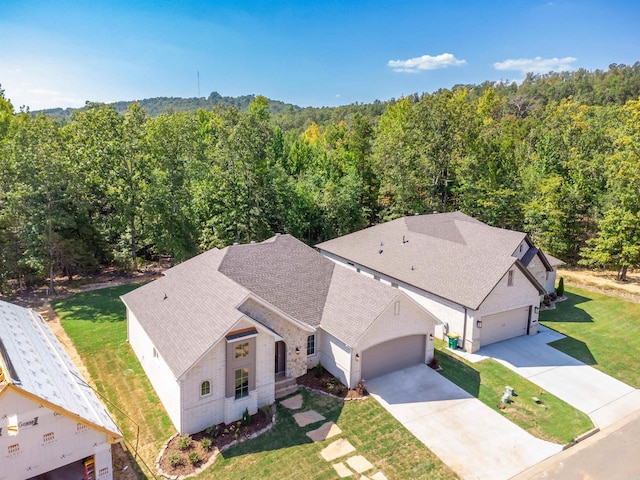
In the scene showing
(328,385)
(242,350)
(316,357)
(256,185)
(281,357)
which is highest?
(256,185)

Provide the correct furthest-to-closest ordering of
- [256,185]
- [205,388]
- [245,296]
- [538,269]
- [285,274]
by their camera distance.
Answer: [256,185] → [538,269] → [285,274] → [245,296] → [205,388]

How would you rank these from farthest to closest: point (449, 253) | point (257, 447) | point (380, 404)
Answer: point (449, 253)
point (380, 404)
point (257, 447)

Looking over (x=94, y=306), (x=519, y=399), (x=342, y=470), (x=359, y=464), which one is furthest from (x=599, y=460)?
(x=94, y=306)

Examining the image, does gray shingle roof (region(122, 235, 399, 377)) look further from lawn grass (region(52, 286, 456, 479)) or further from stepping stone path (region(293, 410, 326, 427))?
stepping stone path (region(293, 410, 326, 427))

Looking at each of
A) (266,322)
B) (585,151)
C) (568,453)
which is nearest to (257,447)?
(266,322)

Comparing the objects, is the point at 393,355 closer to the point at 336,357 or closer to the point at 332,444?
the point at 336,357

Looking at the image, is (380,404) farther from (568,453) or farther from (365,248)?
(365,248)

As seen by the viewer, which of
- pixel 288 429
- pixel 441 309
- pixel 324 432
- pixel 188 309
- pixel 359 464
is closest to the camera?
pixel 359 464
